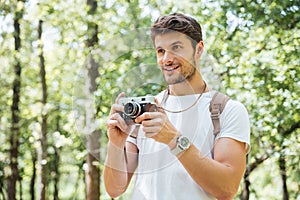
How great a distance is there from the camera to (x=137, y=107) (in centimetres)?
142

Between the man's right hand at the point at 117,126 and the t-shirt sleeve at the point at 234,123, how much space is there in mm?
280

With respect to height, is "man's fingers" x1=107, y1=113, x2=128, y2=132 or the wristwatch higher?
"man's fingers" x1=107, y1=113, x2=128, y2=132

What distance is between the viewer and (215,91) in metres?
1.66

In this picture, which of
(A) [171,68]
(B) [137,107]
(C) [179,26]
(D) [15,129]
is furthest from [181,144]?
Result: (D) [15,129]

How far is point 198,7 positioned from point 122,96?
20.4 feet

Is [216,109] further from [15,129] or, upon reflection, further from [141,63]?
[15,129]

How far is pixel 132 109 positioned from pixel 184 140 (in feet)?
0.54

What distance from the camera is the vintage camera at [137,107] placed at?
1.42m

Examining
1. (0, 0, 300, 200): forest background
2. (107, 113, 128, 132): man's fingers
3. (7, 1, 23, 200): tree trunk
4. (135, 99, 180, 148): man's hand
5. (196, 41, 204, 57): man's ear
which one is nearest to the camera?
(135, 99, 180, 148): man's hand

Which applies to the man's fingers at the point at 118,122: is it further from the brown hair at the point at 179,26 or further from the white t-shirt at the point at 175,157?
the brown hair at the point at 179,26

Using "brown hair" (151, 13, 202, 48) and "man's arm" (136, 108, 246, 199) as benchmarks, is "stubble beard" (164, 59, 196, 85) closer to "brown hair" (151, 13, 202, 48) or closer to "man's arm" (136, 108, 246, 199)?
"brown hair" (151, 13, 202, 48)

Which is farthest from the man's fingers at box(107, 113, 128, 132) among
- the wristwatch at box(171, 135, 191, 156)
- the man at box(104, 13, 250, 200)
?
the wristwatch at box(171, 135, 191, 156)

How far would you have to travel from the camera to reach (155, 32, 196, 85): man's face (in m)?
1.55

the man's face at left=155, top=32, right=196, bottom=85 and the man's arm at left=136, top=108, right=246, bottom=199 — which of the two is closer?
the man's arm at left=136, top=108, right=246, bottom=199
